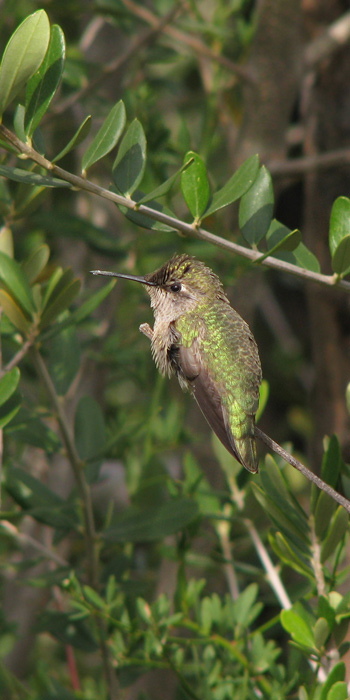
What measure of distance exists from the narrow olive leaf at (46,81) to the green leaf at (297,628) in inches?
29.3

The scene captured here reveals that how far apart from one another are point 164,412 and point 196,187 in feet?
5.38

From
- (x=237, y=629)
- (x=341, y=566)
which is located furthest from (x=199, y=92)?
(x=237, y=629)

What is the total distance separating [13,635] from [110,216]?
4.56 feet

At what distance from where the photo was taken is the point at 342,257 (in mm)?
1156

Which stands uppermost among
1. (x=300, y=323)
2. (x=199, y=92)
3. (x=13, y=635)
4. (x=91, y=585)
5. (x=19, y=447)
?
(x=199, y=92)

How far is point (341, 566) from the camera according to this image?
2385 millimetres

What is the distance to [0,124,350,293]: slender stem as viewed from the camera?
1019 mm

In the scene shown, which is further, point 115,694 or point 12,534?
point 12,534

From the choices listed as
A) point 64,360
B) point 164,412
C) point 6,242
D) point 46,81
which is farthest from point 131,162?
point 164,412

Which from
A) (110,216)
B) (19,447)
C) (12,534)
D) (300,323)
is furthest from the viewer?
(300,323)

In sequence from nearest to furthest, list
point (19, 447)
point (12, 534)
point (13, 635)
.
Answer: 1. point (12, 534)
2. point (13, 635)
3. point (19, 447)

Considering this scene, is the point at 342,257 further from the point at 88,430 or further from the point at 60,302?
the point at 88,430

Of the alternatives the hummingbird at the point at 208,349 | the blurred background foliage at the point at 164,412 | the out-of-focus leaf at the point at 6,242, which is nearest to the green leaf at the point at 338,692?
the blurred background foliage at the point at 164,412

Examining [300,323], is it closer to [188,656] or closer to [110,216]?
[110,216]
